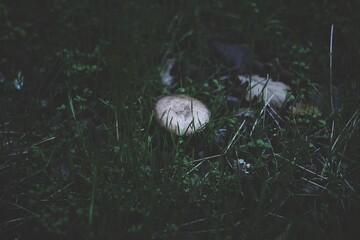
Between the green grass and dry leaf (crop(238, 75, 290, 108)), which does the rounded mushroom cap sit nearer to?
the green grass

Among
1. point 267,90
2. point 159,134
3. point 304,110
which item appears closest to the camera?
point 159,134

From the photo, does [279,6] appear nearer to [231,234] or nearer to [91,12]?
[91,12]

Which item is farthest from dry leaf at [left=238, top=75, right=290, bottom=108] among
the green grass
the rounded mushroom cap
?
the rounded mushroom cap

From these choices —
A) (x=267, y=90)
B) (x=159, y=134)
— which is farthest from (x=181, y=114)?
(x=267, y=90)

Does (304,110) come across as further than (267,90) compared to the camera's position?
No

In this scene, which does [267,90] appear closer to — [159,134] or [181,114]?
[181,114]
